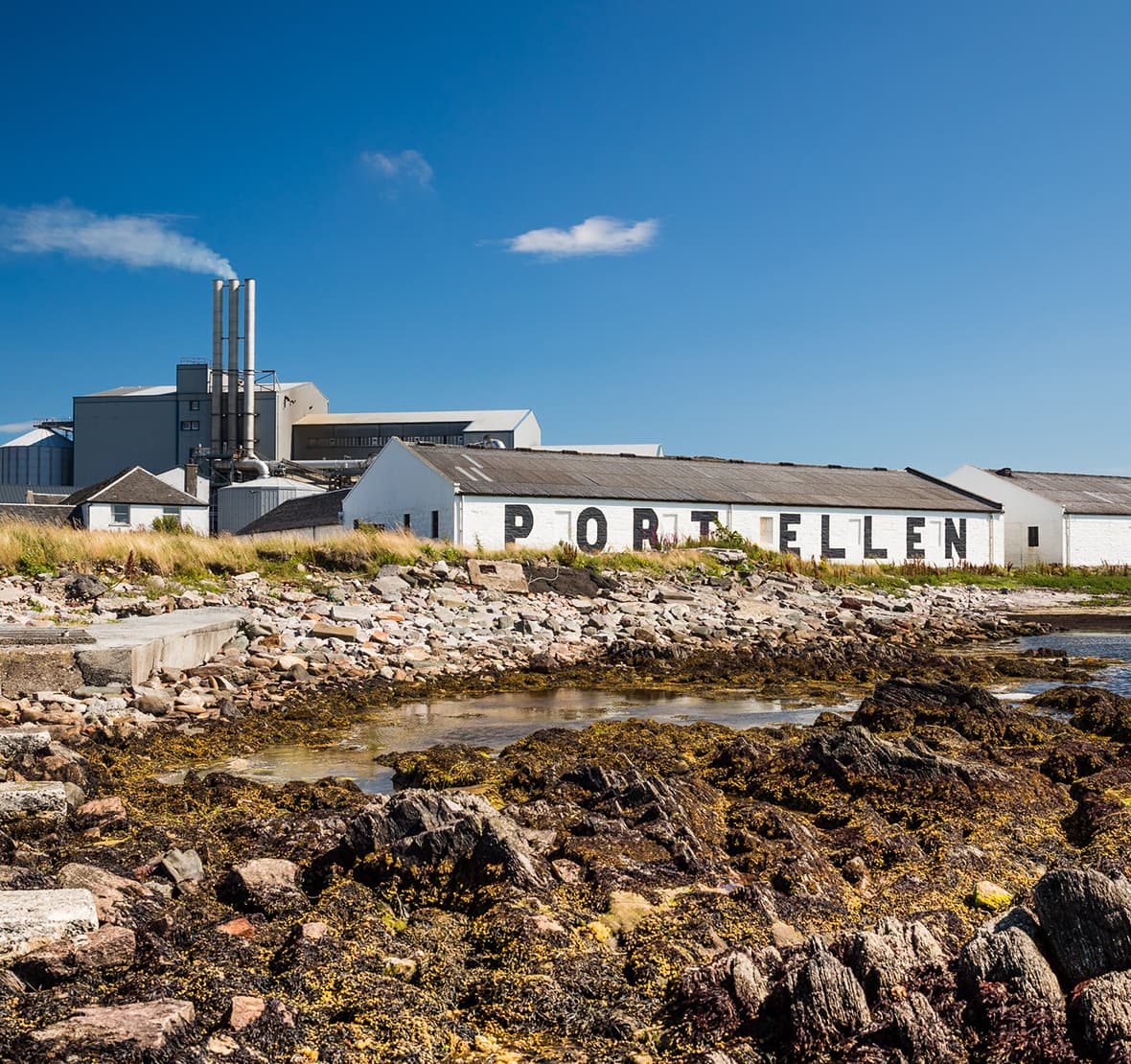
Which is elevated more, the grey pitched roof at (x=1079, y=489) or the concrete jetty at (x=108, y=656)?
the grey pitched roof at (x=1079, y=489)

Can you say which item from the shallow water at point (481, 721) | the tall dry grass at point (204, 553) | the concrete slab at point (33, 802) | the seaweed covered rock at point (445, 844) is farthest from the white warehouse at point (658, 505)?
the seaweed covered rock at point (445, 844)

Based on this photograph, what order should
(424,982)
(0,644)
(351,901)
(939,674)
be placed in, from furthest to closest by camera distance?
1. (939,674)
2. (0,644)
3. (351,901)
4. (424,982)

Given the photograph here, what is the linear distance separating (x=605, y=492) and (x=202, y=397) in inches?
1222

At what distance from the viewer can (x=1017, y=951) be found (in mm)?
4094

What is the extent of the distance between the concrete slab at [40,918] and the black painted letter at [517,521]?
26605mm

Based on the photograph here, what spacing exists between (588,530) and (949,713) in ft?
71.9

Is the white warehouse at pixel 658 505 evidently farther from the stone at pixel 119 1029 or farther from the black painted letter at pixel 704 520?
the stone at pixel 119 1029

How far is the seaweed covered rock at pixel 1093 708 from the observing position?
10812 millimetres

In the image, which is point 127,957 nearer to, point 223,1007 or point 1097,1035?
point 223,1007

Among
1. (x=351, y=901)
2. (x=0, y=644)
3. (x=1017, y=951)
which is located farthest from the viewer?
(x=0, y=644)

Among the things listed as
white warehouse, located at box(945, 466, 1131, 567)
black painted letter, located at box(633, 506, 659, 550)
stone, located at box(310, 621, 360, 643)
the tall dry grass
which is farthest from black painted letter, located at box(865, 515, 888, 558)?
stone, located at box(310, 621, 360, 643)

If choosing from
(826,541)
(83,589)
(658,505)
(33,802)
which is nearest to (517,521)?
(658,505)

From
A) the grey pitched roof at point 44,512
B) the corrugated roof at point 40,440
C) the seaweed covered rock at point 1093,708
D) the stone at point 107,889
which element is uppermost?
the corrugated roof at point 40,440

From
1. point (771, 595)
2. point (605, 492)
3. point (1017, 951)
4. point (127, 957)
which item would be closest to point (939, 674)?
point (771, 595)
